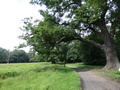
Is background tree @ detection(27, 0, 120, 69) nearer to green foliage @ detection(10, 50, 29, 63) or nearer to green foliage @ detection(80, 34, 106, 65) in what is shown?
green foliage @ detection(80, 34, 106, 65)

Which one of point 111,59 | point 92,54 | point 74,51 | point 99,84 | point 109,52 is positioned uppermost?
point 74,51

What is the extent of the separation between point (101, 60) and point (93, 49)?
344 centimetres

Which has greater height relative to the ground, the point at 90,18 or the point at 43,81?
the point at 90,18

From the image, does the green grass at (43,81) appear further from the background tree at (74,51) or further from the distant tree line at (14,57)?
the distant tree line at (14,57)

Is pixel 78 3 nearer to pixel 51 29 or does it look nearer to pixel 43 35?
pixel 51 29

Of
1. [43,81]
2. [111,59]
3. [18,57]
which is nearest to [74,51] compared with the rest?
[111,59]

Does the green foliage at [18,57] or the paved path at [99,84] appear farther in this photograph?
the green foliage at [18,57]

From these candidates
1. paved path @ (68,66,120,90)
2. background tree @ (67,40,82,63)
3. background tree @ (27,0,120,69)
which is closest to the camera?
paved path @ (68,66,120,90)

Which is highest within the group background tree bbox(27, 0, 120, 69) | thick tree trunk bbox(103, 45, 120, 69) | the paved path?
background tree bbox(27, 0, 120, 69)

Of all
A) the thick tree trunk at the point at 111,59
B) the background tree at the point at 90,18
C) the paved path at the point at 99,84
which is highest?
the background tree at the point at 90,18

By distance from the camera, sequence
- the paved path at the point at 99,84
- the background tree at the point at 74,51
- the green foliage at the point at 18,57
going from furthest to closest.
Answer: the green foliage at the point at 18,57 < the background tree at the point at 74,51 < the paved path at the point at 99,84

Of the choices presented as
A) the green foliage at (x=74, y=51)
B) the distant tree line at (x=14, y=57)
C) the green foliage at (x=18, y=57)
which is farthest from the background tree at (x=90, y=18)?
the green foliage at (x=18, y=57)

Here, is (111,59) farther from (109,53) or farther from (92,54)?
(92,54)

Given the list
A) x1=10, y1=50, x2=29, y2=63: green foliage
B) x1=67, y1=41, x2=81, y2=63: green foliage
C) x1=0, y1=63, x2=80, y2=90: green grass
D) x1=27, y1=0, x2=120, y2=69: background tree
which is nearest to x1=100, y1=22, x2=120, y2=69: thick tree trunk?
x1=27, y1=0, x2=120, y2=69: background tree
